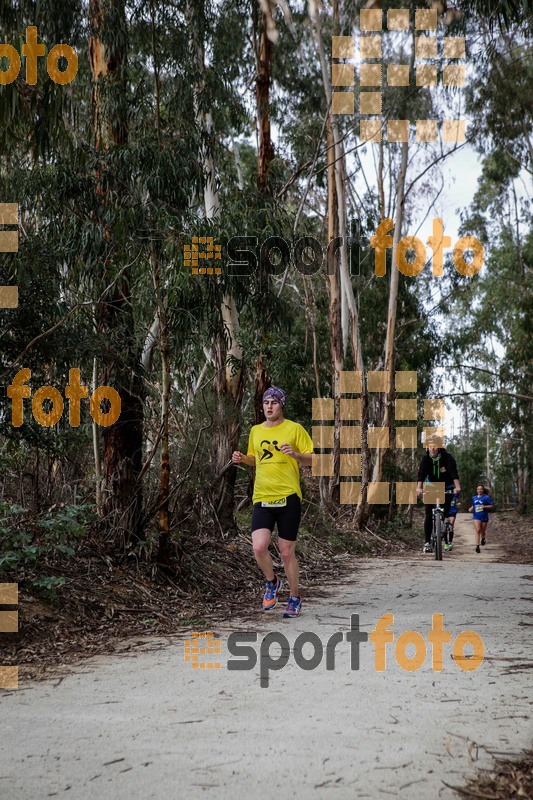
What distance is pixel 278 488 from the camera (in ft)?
24.2

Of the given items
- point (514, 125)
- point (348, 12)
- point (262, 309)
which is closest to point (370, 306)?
point (514, 125)

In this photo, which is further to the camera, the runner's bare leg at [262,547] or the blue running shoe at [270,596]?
the blue running shoe at [270,596]

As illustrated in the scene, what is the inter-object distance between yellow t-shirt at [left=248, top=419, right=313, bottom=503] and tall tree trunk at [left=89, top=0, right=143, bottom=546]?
1.95 m

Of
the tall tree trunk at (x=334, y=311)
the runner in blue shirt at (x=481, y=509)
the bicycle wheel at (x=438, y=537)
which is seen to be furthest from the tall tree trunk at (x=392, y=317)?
the bicycle wheel at (x=438, y=537)

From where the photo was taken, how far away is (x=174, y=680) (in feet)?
16.7

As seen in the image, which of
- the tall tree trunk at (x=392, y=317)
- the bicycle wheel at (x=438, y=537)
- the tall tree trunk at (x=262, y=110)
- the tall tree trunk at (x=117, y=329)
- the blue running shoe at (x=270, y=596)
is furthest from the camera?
the tall tree trunk at (x=392, y=317)

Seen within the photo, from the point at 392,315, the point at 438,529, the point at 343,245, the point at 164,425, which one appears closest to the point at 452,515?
the point at 438,529

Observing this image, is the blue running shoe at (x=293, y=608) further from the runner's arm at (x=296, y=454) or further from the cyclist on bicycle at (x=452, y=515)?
the cyclist on bicycle at (x=452, y=515)

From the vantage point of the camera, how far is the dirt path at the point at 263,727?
334cm

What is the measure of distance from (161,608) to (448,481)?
6.69m

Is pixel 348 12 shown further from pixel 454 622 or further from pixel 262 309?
pixel 454 622

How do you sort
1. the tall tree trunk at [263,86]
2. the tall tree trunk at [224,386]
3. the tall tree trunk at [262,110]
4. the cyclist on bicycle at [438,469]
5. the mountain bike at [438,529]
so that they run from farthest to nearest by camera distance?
1. the tall tree trunk at [263,86]
2. the tall tree trunk at [262,110]
3. the mountain bike at [438,529]
4. the cyclist on bicycle at [438,469]
5. the tall tree trunk at [224,386]

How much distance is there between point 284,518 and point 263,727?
11.1ft

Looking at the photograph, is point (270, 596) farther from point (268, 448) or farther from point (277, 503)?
point (268, 448)
